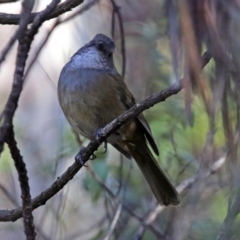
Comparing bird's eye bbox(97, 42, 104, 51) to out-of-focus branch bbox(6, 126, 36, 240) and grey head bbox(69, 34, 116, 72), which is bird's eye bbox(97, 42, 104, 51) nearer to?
grey head bbox(69, 34, 116, 72)

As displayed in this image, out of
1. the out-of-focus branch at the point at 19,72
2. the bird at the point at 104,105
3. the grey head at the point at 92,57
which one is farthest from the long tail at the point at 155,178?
the out-of-focus branch at the point at 19,72

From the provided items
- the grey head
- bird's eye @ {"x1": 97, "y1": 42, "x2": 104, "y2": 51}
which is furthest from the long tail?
bird's eye @ {"x1": 97, "y1": 42, "x2": 104, "y2": 51}

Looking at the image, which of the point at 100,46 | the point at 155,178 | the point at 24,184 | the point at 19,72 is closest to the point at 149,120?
the point at 155,178

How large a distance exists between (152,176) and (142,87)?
827 mm

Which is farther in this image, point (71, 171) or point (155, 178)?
point (155, 178)

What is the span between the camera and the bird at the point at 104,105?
11.8 ft

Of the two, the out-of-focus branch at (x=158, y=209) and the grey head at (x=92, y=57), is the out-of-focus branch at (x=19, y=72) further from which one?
the grey head at (x=92, y=57)

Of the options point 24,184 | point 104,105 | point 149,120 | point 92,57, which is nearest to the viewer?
point 24,184

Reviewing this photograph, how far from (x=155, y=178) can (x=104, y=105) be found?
0.60 meters

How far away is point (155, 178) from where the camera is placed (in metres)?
3.83

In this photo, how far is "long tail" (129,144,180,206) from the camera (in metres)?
3.60

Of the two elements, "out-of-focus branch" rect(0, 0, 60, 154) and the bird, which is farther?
the bird

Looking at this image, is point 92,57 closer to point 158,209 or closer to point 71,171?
point 158,209

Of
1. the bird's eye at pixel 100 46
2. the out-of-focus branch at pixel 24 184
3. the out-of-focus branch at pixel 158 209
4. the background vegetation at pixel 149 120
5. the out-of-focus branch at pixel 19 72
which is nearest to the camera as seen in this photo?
the background vegetation at pixel 149 120
